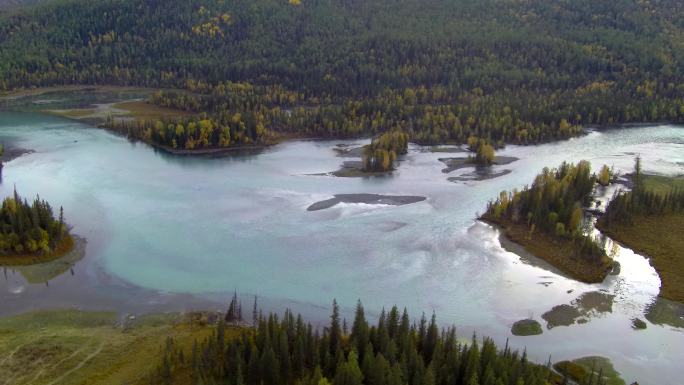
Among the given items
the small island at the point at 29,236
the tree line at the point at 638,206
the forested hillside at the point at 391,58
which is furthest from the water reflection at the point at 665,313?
the forested hillside at the point at 391,58

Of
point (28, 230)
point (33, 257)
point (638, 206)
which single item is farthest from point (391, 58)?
point (33, 257)

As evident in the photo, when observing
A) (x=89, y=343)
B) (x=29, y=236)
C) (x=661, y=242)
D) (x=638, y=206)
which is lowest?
(x=89, y=343)

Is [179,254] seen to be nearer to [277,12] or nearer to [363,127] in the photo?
[363,127]

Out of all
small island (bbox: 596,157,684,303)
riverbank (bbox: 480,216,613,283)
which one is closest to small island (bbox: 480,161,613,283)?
riverbank (bbox: 480,216,613,283)

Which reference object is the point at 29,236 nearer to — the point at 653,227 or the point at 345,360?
the point at 345,360

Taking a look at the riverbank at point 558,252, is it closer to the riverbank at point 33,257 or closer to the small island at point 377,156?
the small island at point 377,156

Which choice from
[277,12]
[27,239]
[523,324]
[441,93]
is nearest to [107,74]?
[277,12]
